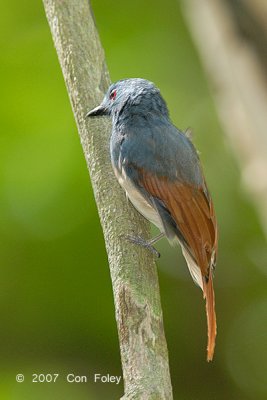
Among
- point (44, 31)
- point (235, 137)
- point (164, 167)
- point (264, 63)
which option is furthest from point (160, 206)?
point (44, 31)

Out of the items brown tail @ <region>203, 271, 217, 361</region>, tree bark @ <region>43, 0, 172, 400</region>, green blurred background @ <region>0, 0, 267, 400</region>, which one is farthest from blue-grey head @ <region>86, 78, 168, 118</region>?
brown tail @ <region>203, 271, 217, 361</region>

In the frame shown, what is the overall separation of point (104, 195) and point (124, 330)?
780 mm

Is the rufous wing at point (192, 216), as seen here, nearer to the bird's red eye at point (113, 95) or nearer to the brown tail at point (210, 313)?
the brown tail at point (210, 313)

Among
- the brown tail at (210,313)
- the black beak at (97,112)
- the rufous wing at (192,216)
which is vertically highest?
the black beak at (97,112)

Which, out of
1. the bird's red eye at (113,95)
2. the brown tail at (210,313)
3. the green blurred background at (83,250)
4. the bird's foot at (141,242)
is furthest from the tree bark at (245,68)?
the green blurred background at (83,250)

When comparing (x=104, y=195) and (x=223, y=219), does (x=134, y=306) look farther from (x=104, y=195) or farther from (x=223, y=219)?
(x=223, y=219)

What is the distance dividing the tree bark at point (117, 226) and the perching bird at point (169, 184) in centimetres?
7

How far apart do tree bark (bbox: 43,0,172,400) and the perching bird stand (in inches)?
2.8

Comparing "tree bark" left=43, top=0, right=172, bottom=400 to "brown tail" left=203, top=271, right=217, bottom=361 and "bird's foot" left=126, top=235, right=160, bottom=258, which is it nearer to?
"bird's foot" left=126, top=235, right=160, bottom=258

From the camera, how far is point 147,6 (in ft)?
18.6

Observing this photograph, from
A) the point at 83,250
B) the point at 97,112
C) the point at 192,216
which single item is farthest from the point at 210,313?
the point at 83,250

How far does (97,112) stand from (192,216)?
24.4 inches

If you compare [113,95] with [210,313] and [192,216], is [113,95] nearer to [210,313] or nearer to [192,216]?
[192,216]

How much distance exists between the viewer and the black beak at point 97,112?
387 centimetres
